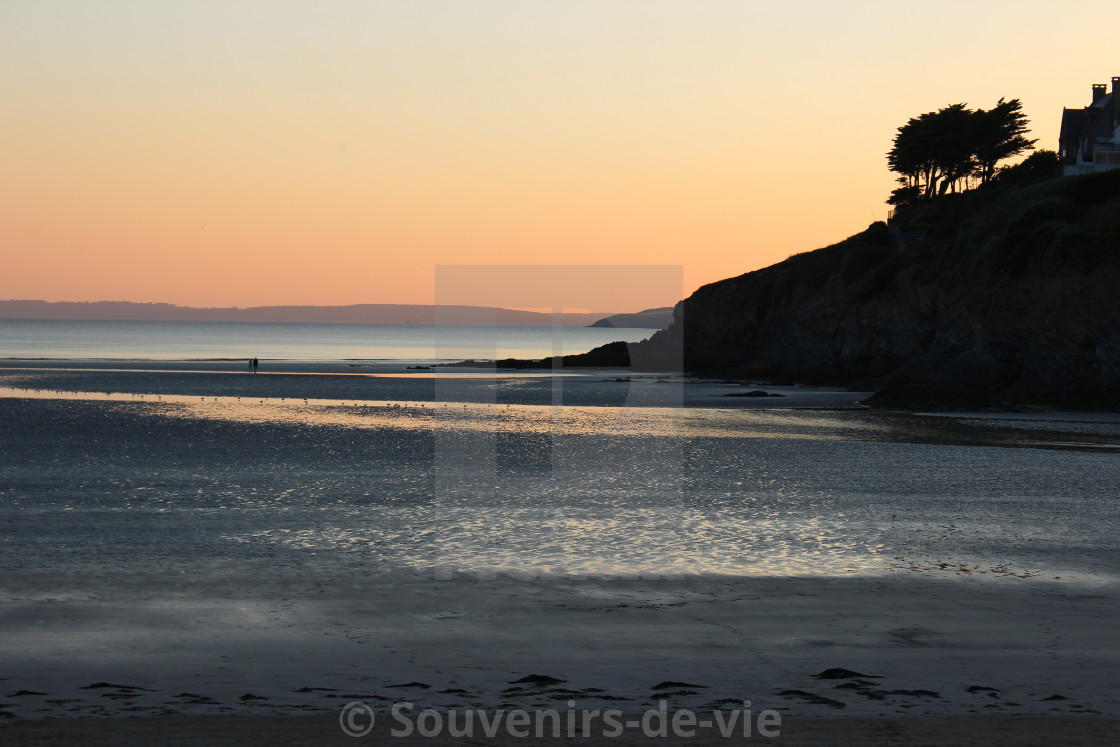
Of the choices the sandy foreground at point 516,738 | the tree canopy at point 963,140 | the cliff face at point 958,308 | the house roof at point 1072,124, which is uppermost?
the house roof at point 1072,124

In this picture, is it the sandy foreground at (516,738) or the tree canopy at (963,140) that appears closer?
the sandy foreground at (516,738)

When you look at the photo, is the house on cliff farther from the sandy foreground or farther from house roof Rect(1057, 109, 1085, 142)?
the sandy foreground

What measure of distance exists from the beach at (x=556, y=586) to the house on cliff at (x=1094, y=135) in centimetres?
4916

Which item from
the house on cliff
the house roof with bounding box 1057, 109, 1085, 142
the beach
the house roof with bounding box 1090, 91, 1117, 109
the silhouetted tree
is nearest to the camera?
the beach

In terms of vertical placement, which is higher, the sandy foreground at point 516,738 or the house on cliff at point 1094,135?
the house on cliff at point 1094,135

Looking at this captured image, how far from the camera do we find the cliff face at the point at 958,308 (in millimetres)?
47719

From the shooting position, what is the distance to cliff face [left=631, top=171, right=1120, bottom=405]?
47.7 meters

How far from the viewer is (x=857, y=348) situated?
229ft

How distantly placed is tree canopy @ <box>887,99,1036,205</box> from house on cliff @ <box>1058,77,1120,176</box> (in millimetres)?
5088

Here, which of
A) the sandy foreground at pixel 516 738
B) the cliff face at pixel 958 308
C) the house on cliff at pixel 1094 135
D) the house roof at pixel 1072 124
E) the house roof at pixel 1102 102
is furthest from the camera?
the house roof at pixel 1072 124

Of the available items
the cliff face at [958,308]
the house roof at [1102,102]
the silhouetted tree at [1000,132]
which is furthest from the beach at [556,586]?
the house roof at [1102,102]

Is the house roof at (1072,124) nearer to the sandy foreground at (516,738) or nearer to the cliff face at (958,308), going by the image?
the cliff face at (958,308)

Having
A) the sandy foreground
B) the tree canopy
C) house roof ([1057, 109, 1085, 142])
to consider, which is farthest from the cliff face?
the sandy foreground

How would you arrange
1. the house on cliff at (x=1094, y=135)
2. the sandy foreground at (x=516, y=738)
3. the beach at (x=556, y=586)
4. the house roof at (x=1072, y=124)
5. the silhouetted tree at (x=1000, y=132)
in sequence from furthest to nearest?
1. the house roof at (x=1072, y=124)
2. the silhouetted tree at (x=1000, y=132)
3. the house on cliff at (x=1094, y=135)
4. the beach at (x=556, y=586)
5. the sandy foreground at (x=516, y=738)
